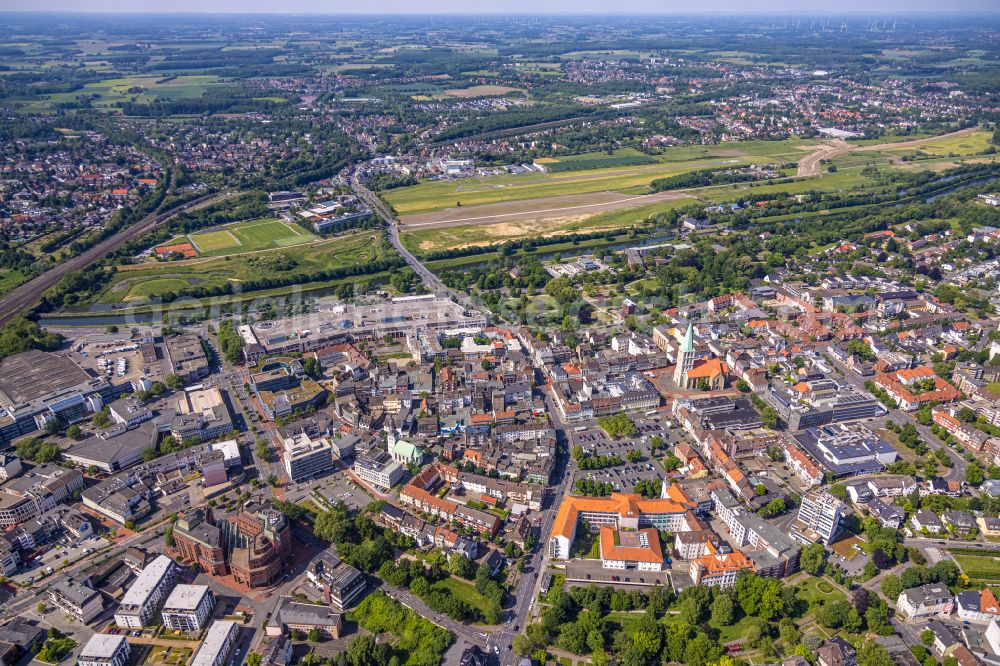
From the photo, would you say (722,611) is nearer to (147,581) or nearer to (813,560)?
(813,560)

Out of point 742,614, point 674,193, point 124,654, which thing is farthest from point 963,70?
point 124,654

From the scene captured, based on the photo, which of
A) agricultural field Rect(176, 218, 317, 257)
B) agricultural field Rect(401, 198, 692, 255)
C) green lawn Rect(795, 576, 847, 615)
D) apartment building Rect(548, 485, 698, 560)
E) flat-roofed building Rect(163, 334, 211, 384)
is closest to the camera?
green lawn Rect(795, 576, 847, 615)

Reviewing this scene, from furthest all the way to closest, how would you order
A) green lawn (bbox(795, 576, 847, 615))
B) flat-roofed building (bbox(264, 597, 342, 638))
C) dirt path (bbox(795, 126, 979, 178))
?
dirt path (bbox(795, 126, 979, 178))
green lawn (bbox(795, 576, 847, 615))
flat-roofed building (bbox(264, 597, 342, 638))

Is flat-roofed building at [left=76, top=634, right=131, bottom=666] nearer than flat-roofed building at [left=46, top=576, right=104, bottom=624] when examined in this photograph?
Yes

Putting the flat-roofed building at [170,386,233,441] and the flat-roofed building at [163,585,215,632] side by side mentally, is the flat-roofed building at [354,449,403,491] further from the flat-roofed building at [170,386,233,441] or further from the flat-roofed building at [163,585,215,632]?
the flat-roofed building at [163,585,215,632]

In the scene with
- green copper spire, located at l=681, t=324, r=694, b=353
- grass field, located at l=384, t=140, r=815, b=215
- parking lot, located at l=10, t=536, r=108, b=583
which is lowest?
parking lot, located at l=10, t=536, r=108, b=583

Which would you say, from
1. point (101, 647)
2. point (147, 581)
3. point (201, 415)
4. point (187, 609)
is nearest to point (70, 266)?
point (201, 415)

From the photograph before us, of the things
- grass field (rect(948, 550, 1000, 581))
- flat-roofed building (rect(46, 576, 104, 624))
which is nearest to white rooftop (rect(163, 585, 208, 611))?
flat-roofed building (rect(46, 576, 104, 624))

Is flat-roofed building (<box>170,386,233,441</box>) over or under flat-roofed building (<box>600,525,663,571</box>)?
under

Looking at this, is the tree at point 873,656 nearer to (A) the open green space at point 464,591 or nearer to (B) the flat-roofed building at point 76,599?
(A) the open green space at point 464,591
